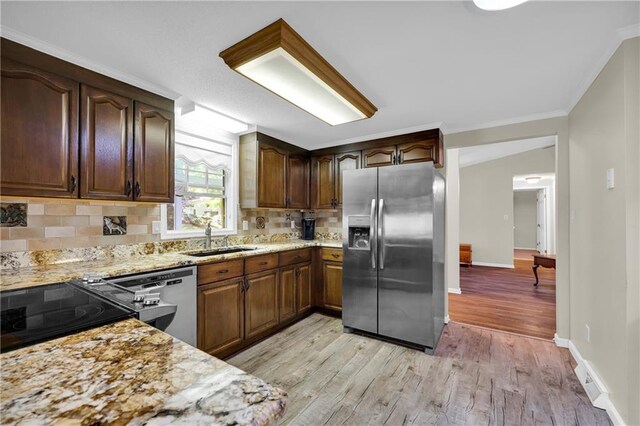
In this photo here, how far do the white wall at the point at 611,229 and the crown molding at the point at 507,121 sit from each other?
1.10ft

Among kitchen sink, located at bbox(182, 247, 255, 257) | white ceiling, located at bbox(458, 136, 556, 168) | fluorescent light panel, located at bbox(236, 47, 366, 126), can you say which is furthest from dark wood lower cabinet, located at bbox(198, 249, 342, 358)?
white ceiling, located at bbox(458, 136, 556, 168)

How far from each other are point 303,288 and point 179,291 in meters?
1.65

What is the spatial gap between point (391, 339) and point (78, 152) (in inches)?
123

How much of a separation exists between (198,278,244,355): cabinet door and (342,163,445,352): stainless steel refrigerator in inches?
46.1

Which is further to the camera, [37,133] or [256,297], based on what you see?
[256,297]

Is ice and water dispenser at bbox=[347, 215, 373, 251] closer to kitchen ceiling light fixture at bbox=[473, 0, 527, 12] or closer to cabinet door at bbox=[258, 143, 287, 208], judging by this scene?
cabinet door at bbox=[258, 143, 287, 208]

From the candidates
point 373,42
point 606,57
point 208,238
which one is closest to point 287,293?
point 208,238

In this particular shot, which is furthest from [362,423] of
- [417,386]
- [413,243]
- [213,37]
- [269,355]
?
[213,37]

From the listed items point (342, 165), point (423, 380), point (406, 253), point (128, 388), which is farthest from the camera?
point (342, 165)

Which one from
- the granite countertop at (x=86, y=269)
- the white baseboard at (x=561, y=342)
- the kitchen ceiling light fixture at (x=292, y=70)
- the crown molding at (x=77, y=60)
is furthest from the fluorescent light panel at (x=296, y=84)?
the white baseboard at (x=561, y=342)

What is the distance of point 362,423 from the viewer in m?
1.77

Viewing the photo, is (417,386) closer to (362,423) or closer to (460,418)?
(460,418)

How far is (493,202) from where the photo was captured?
726cm

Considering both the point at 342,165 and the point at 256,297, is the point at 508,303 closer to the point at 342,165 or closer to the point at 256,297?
the point at 342,165
